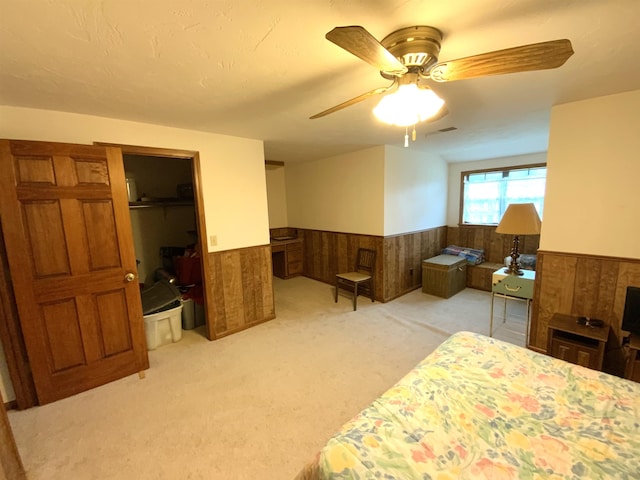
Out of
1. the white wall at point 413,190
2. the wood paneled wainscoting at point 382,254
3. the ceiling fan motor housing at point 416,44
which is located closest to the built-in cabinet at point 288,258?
the wood paneled wainscoting at point 382,254

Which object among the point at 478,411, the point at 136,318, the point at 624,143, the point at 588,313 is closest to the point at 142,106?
the point at 136,318

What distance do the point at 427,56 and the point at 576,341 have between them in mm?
2501

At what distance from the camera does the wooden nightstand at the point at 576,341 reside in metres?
2.03

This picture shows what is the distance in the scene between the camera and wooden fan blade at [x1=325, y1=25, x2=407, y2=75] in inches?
33.8

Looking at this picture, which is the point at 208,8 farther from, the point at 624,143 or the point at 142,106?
the point at 624,143

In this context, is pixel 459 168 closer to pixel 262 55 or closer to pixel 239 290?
pixel 239 290

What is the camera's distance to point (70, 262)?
217 centimetres

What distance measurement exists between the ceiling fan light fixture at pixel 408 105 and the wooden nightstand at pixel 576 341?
2115mm

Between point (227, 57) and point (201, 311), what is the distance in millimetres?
3013

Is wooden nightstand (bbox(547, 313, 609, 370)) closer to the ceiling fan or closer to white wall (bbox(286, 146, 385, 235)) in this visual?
the ceiling fan

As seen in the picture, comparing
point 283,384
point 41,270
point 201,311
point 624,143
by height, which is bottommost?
point 283,384

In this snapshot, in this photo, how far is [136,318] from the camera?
250 centimetres

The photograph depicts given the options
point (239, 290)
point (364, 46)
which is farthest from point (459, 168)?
point (364, 46)

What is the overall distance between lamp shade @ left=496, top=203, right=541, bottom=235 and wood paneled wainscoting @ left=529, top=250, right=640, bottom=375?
27 centimetres
